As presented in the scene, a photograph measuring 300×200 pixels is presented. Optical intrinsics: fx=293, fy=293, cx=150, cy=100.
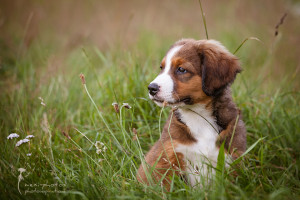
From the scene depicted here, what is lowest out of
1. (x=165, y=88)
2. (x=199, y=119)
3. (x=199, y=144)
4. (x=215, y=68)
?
(x=199, y=144)

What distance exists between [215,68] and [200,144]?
0.73 meters

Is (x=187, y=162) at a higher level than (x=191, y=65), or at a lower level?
lower

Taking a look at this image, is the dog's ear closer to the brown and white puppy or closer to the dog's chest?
the brown and white puppy

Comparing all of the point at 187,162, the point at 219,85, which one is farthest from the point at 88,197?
the point at 219,85

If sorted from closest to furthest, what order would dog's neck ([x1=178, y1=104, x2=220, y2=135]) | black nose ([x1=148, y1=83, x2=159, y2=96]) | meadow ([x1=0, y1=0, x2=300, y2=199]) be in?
meadow ([x1=0, y1=0, x2=300, y2=199]) < black nose ([x1=148, y1=83, x2=159, y2=96]) < dog's neck ([x1=178, y1=104, x2=220, y2=135])

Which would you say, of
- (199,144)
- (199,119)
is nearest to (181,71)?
(199,119)

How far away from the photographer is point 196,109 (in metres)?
2.87

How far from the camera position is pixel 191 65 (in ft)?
9.34

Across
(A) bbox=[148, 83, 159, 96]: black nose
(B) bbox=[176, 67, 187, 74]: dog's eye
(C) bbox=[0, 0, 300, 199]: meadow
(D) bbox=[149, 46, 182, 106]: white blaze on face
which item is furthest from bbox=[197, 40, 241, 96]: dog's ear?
(C) bbox=[0, 0, 300, 199]: meadow

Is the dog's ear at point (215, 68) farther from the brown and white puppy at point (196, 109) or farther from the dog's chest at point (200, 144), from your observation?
the dog's chest at point (200, 144)

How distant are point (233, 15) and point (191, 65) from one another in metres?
5.17

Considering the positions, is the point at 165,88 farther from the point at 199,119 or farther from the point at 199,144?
the point at 199,144

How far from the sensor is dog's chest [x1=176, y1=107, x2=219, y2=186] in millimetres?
2697

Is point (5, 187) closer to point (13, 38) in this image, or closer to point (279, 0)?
point (13, 38)
